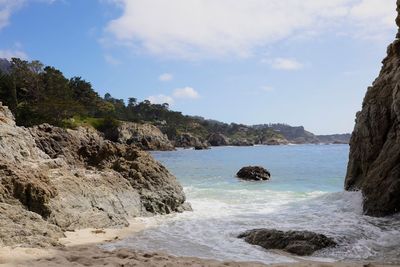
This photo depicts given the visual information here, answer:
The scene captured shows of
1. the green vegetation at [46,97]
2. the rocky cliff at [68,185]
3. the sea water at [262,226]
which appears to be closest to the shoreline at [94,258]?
the rocky cliff at [68,185]

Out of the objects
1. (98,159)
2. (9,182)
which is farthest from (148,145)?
(9,182)

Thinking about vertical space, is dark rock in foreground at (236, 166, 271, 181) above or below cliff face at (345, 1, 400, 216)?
below

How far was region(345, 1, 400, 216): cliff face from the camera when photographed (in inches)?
672

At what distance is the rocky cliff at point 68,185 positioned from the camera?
11.8 metres

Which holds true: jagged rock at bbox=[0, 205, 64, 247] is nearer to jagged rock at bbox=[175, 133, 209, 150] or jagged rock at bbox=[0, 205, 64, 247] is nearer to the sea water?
the sea water

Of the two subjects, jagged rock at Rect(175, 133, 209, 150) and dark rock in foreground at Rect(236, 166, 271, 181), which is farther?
jagged rock at Rect(175, 133, 209, 150)

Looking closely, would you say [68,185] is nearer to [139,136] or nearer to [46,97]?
[46,97]

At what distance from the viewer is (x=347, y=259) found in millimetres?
11516

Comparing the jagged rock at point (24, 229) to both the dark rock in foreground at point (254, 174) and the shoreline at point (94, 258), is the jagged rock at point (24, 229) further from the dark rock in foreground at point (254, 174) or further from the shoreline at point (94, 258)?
the dark rock in foreground at point (254, 174)

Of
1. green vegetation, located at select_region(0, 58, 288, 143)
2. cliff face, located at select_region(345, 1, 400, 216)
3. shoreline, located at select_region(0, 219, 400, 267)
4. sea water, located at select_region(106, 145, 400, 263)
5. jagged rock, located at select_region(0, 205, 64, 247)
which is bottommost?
sea water, located at select_region(106, 145, 400, 263)

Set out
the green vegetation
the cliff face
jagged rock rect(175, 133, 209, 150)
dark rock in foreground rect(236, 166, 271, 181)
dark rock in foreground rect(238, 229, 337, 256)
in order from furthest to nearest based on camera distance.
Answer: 1. jagged rock rect(175, 133, 209, 150)
2. the green vegetation
3. dark rock in foreground rect(236, 166, 271, 181)
4. the cliff face
5. dark rock in foreground rect(238, 229, 337, 256)

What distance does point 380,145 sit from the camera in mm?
20875

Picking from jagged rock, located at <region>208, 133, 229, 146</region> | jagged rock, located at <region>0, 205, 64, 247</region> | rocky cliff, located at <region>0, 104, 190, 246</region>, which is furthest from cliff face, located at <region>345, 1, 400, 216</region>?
jagged rock, located at <region>208, 133, 229, 146</region>

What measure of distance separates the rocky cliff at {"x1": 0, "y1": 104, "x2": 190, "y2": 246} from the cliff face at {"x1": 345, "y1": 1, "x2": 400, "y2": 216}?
831 cm
